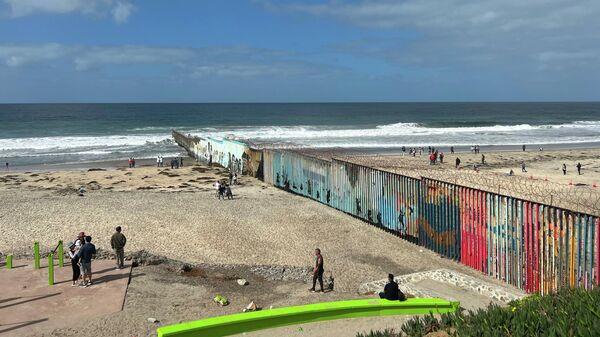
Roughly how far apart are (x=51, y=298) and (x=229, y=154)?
26.7m

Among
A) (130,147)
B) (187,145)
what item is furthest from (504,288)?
(130,147)

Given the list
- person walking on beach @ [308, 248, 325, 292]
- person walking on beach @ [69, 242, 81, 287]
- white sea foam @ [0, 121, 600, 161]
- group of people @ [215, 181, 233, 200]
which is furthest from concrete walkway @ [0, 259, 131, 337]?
white sea foam @ [0, 121, 600, 161]

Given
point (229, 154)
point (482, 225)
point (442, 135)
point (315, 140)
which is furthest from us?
point (442, 135)

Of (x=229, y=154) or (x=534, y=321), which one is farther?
(x=229, y=154)

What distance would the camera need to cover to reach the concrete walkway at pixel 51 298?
11414 millimetres

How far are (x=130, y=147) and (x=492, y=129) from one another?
57772mm

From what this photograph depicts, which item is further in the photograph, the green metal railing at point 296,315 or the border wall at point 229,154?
the border wall at point 229,154

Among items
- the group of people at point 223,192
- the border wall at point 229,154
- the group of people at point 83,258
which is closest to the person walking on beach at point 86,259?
the group of people at point 83,258

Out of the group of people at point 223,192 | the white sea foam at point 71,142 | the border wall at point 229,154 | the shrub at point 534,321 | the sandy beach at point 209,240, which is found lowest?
the sandy beach at point 209,240

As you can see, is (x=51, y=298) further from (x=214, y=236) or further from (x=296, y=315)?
(x=214, y=236)

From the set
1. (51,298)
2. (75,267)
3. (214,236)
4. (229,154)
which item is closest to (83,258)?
(75,267)

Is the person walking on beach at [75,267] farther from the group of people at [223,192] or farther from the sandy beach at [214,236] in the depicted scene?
the group of people at [223,192]

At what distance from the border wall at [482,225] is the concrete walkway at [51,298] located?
32.5 feet

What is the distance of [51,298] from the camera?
500 inches
